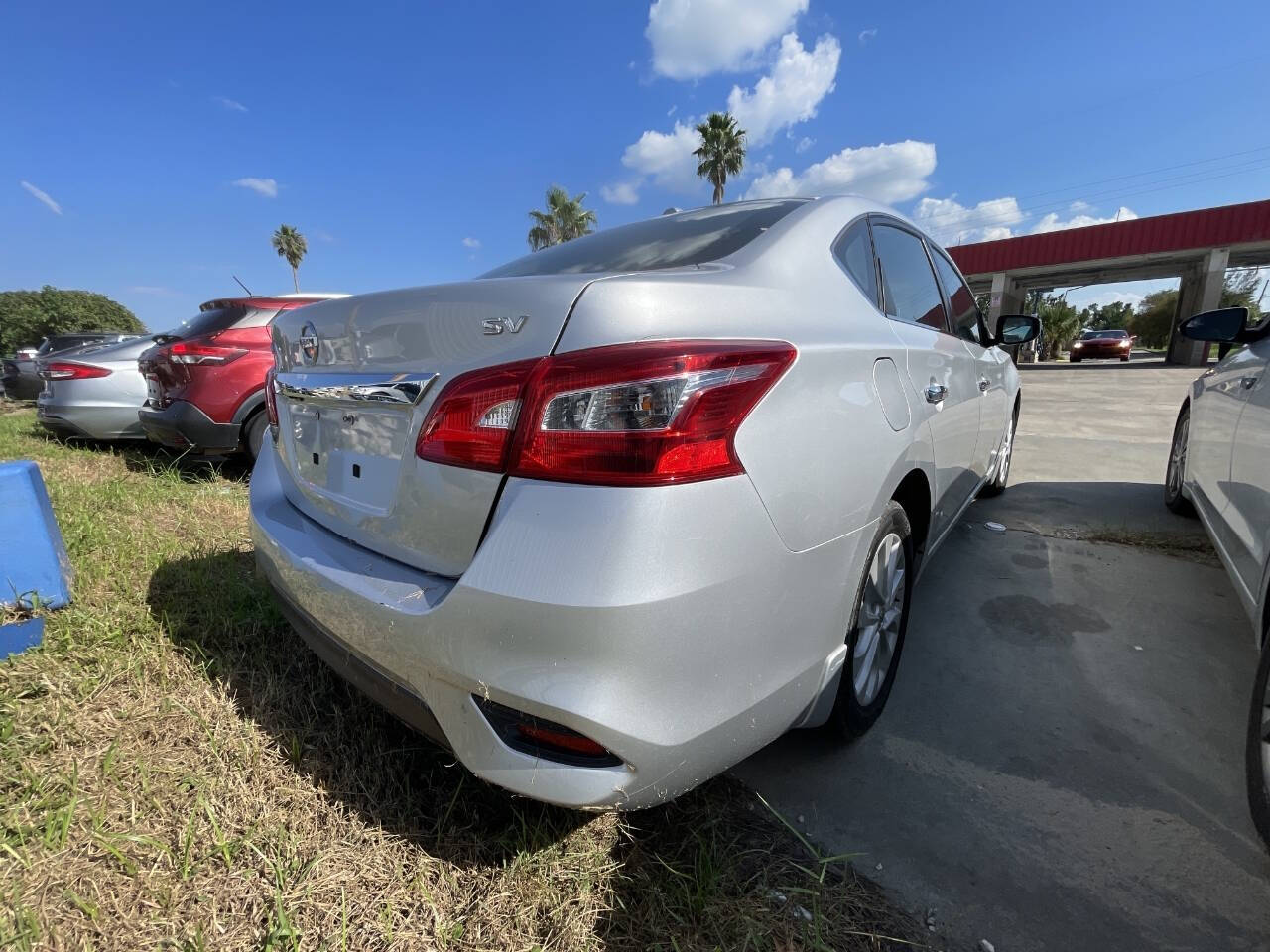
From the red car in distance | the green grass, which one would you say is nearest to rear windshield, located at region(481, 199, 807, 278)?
the green grass

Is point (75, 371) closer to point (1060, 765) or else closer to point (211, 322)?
point (211, 322)

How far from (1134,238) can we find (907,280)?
79.4 ft

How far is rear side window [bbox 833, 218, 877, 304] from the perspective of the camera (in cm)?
179

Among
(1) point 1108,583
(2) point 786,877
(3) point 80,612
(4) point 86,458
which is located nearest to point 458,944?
(2) point 786,877

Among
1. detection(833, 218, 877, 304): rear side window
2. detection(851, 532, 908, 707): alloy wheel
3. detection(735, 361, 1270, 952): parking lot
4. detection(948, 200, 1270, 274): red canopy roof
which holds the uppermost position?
detection(948, 200, 1270, 274): red canopy roof

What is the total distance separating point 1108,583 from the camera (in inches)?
117

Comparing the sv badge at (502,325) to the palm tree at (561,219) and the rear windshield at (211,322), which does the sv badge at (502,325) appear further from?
the palm tree at (561,219)

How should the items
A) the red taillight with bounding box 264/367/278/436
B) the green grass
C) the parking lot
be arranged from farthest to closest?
1. the red taillight with bounding box 264/367/278/436
2. the parking lot
3. the green grass

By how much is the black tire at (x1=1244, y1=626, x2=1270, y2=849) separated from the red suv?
4987 millimetres

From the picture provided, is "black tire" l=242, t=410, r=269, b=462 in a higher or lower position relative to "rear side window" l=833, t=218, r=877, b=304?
lower

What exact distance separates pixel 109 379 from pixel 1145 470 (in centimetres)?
906

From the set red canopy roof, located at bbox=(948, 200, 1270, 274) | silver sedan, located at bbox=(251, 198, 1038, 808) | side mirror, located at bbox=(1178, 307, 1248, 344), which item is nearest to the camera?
silver sedan, located at bbox=(251, 198, 1038, 808)

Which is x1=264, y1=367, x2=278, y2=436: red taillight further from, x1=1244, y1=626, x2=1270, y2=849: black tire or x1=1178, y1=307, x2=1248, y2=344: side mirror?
x1=1178, y1=307, x2=1248, y2=344: side mirror

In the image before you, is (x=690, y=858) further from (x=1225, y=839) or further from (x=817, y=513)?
(x=1225, y=839)
